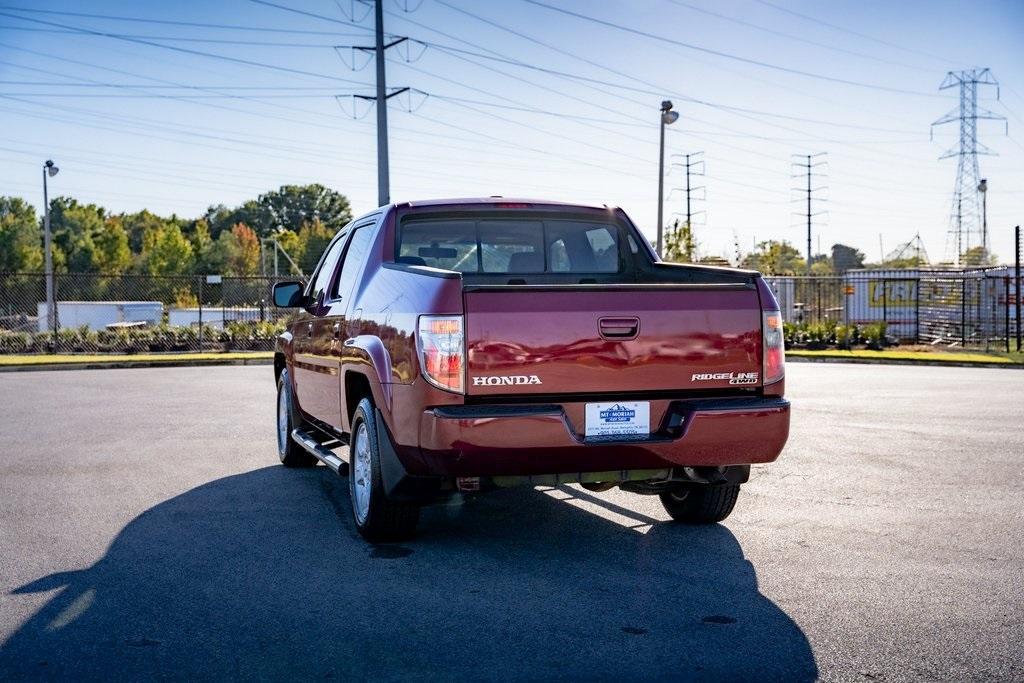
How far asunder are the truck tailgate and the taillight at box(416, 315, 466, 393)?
0.17ft

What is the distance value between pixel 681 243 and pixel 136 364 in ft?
75.8

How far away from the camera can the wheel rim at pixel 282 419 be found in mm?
9039

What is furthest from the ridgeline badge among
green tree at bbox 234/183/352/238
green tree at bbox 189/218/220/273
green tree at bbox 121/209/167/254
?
green tree at bbox 234/183/352/238

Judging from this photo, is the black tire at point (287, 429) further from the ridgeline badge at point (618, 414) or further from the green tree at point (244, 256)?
the green tree at point (244, 256)

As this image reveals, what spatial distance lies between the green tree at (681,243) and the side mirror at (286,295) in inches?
1179

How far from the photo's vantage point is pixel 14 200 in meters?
111

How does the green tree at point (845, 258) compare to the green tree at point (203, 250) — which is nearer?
the green tree at point (845, 258)

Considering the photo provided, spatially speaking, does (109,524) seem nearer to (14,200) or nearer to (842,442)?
(842,442)

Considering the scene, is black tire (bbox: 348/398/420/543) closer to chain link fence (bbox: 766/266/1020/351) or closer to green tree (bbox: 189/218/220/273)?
chain link fence (bbox: 766/266/1020/351)

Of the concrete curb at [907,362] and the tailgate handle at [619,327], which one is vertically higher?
the tailgate handle at [619,327]

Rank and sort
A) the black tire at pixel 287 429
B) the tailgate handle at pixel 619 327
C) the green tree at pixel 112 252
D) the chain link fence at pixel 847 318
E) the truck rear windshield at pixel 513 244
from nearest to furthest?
the tailgate handle at pixel 619 327
the truck rear windshield at pixel 513 244
the black tire at pixel 287 429
the chain link fence at pixel 847 318
the green tree at pixel 112 252

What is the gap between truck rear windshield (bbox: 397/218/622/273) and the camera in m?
6.96

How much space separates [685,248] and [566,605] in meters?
37.5

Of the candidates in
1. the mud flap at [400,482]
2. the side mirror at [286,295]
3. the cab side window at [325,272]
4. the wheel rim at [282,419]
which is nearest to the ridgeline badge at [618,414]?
the mud flap at [400,482]
